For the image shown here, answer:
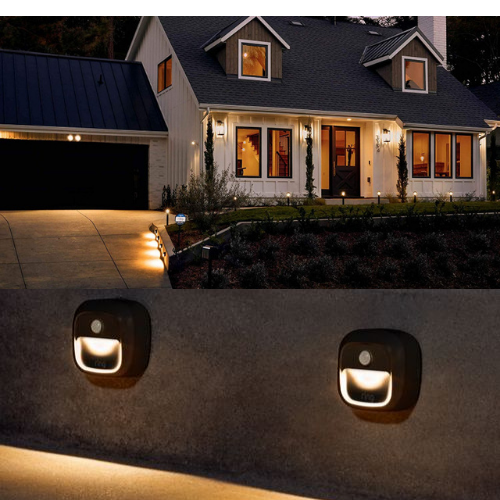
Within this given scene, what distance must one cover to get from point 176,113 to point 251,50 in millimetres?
2527

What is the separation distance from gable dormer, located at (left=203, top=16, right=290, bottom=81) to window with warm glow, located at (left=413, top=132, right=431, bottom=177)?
4143 mm

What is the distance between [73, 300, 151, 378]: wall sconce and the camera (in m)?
3.04

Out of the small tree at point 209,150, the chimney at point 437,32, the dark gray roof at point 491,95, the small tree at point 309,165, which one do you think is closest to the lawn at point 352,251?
the small tree at point 209,150

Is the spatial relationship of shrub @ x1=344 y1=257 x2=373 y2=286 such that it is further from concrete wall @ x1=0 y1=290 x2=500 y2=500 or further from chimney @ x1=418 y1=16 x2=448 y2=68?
chimney @ x1=418 y1=16 x2=448 y2=68

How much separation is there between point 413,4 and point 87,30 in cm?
2275

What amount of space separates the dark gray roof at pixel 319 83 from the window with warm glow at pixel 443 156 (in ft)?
1.66

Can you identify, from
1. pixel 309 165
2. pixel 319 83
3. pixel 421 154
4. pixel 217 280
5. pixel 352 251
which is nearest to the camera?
pixel 217 280

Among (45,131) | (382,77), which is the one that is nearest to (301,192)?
(382,77)

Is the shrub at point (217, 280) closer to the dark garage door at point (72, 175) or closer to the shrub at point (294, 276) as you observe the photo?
the shrub at point (294, 276)

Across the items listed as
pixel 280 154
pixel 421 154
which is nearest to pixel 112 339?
pixel 280 154

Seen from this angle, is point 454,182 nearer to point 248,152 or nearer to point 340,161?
point 340,161

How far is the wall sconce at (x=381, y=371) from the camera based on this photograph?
260cm

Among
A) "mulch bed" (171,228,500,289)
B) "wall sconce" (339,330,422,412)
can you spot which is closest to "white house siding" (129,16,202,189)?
"mulch bed" (171,228,500,289)

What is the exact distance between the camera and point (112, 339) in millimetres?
3064
